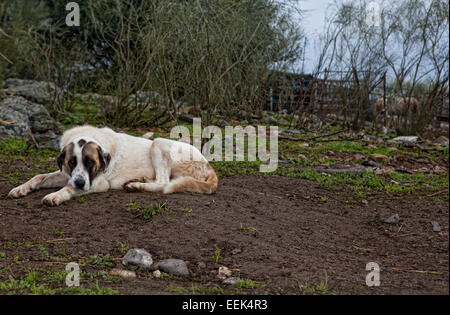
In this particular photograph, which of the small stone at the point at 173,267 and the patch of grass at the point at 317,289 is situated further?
the small stone at the point at 173,267

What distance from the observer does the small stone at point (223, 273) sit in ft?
10.1

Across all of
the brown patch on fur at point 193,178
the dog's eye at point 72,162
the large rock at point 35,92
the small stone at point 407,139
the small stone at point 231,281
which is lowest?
the small stone at point 231,281

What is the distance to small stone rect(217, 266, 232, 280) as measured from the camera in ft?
10.1

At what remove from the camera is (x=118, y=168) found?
528 cm

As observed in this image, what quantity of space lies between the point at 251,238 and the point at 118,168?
2.15 metres

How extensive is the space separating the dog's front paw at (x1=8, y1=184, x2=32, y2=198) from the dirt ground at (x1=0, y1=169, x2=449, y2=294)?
8 cm

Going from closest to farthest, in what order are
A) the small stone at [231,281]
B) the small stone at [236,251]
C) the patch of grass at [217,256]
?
the small stone at [231,281] → the patch of grass at [217,256] → the small stone at [236,251]

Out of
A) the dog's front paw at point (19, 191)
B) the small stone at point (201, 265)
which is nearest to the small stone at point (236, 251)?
the small stone at point (201, 265)

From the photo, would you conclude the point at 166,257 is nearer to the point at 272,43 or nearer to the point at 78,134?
the point at 78,134

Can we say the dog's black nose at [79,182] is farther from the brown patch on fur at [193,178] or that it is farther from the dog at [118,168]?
the brown patch on fur at [193,178]

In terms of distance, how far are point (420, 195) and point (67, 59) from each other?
1004cm
